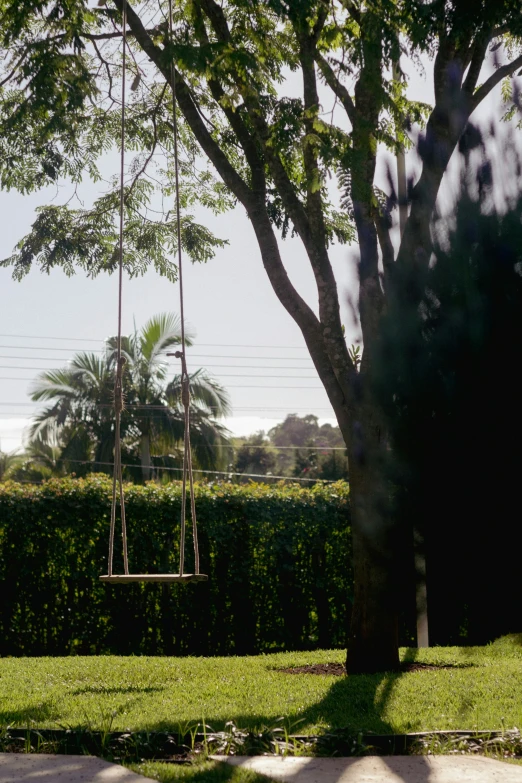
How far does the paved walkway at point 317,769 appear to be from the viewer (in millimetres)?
3520

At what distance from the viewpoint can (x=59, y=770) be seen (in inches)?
143

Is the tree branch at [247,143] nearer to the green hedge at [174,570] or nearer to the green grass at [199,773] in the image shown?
the green hedge at [174,570]

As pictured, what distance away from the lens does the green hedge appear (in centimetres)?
953

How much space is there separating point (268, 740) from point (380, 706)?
4.27ft

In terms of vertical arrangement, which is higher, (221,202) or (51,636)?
(221,202)

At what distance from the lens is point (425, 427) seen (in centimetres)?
405

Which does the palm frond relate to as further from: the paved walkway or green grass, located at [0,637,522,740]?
the paved walkway

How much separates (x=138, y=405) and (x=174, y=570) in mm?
13741

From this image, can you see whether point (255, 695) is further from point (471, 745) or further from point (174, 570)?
point (174, 570)

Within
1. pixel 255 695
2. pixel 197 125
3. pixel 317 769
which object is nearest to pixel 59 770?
pixel 317 769

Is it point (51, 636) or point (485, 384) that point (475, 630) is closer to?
point (485, 384)

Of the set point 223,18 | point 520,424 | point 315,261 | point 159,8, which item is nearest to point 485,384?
point 520,424

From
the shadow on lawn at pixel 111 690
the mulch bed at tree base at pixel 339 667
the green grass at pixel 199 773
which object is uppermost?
the green grass at pixel 199 773

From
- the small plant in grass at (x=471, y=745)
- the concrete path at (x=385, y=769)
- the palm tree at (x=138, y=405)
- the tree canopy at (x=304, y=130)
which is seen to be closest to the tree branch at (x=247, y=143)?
the tree canopy at (x=304, y=130)
